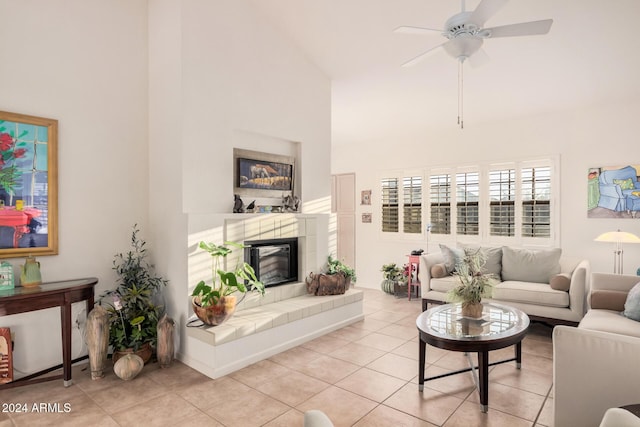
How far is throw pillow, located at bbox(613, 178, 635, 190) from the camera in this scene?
4.66 m

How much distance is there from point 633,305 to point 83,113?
5.21m

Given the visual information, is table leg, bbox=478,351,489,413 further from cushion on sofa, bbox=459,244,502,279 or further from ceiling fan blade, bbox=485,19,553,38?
cushion on sofa, bbox=459,244,502,279

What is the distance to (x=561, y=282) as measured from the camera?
4184 mm

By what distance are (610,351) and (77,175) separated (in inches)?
168

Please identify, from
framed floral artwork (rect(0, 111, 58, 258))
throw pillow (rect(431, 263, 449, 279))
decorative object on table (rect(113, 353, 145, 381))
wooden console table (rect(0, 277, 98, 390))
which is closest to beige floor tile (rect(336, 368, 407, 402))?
decorative object on table (rect(113, 353, 145, 381))

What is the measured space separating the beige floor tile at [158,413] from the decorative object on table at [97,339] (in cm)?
72

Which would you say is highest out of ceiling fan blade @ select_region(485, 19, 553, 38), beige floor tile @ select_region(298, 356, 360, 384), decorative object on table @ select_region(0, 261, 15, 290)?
ceiling fan blade @ select_region(485, 19, 553, 38)

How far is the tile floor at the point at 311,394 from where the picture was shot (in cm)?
258

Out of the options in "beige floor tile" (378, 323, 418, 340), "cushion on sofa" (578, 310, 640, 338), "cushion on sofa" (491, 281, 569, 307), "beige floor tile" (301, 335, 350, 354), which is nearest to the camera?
"cushion on sofa" (578, 310, 640, 338)

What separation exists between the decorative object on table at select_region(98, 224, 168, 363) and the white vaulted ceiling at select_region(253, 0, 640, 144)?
3.07 m

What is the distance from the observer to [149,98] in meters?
4.03

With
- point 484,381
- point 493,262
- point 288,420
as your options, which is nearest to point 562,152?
point 493,262

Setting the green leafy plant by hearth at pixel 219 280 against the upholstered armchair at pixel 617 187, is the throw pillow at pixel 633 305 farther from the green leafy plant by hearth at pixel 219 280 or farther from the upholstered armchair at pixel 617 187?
the green leafy plant by hearth at pixel 219 280

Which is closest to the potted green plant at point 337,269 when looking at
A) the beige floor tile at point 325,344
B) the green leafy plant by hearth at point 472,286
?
the beige floor tile at point 325,344
